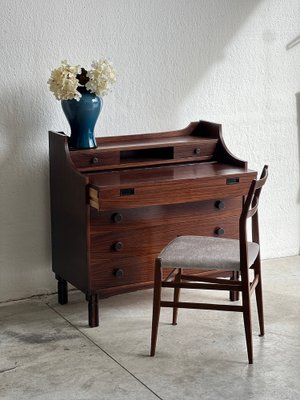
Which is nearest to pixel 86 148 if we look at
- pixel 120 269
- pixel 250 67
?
pixel 120 269

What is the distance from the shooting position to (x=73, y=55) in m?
4.77

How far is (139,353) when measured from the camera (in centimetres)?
402

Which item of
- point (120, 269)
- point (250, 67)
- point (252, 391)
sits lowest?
point (252, 391)

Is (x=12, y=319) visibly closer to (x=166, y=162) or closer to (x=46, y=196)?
(x=46, y=196)

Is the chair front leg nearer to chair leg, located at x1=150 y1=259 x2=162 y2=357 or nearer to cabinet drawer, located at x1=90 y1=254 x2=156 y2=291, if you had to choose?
chair leg, located at x1=150 y1=259 x2=162 y2=357

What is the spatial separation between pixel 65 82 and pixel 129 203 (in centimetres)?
70

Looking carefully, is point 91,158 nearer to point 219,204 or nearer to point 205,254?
point 219,204

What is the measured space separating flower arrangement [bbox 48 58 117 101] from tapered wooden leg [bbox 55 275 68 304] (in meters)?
1.03

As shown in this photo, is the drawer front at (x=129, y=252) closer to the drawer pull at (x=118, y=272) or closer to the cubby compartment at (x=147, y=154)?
the drawer pull at (x=118, y=272)

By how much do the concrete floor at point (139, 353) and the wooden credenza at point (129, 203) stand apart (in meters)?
0.20

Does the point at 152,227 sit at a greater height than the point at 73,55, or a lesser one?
lesser

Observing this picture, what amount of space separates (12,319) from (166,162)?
3.86 ft

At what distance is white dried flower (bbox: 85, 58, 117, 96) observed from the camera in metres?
4.43

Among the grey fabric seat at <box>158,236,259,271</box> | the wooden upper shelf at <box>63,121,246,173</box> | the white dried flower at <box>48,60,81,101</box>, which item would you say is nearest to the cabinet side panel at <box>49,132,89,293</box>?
the wooden upper shelf at <box>63,121,246,173</box>
